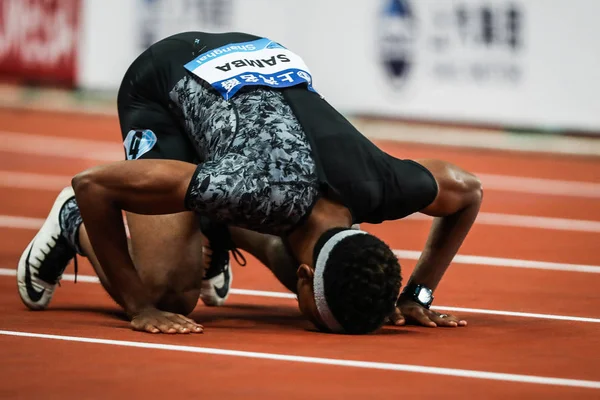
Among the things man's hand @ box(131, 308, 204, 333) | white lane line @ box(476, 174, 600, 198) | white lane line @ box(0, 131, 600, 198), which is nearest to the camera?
man's hand @ box(131, 308, 204, 333)

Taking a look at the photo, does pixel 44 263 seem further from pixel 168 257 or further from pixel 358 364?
pixel 358 364

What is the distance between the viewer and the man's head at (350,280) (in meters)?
5.00

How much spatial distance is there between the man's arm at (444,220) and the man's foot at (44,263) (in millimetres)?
1590

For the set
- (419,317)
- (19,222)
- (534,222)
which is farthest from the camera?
(534,222)

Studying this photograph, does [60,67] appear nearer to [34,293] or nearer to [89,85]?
[89,85]

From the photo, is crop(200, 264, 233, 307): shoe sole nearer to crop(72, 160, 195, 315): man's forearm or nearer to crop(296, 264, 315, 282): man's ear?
crop(72, 160, 195, 315): man's forearm

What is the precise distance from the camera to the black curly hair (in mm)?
4992

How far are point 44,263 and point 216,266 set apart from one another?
82 centimetres

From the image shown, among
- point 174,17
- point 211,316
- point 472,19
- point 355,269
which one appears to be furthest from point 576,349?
point 174,17

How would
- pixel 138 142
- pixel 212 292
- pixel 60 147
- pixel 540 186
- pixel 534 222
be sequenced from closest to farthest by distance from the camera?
pixel 138 142 → pixel 212 292 → pixel 534 222 → pixel 540 186 → pixel 60 147

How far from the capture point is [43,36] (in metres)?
15.3

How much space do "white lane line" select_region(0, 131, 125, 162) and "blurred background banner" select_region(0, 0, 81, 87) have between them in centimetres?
122

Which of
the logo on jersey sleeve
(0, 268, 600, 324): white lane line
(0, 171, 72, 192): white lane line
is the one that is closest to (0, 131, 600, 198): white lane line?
(0, 171, 72, 192): white lane line

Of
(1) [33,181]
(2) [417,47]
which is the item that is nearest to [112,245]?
(1) [33,181]
